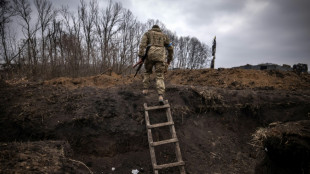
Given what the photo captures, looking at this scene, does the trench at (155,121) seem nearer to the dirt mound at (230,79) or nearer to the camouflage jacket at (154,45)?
the camouflage jacket at (154,45)

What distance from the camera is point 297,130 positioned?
2.08m

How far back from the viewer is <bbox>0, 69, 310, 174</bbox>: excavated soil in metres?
3.69

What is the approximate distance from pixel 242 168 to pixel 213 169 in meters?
0.75

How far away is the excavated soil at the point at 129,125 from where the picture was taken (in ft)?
12.1

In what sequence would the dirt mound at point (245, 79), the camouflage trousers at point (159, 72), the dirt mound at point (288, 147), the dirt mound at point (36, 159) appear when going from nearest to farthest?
the dirt mound at point (288, 147) < the dirt mound at point (36, 159) < the camouflage trousers at point (159, 72) < the dirt mound at point (245, 79)

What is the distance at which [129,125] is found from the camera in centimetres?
425

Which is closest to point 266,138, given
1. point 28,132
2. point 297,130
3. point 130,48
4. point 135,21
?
point 297,130

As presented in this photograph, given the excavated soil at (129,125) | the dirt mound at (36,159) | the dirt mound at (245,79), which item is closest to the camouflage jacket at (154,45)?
the excavated soil at (129,125)

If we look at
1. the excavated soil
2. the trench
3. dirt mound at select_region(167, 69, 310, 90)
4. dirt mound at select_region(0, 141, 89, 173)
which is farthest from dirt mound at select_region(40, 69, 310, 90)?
dirt mound at select_region(0, 141, 89, 173)

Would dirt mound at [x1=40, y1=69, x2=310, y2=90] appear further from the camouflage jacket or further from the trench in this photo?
the camouflage jacket

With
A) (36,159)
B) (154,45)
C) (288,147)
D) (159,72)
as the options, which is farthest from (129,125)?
(288,147)

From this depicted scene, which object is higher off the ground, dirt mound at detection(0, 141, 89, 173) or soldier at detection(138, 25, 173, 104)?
soldier at detection(138, 25, 173, 104)

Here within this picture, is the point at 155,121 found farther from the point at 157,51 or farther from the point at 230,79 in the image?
the point at 230,79

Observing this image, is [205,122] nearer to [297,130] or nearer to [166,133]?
[166,133]
